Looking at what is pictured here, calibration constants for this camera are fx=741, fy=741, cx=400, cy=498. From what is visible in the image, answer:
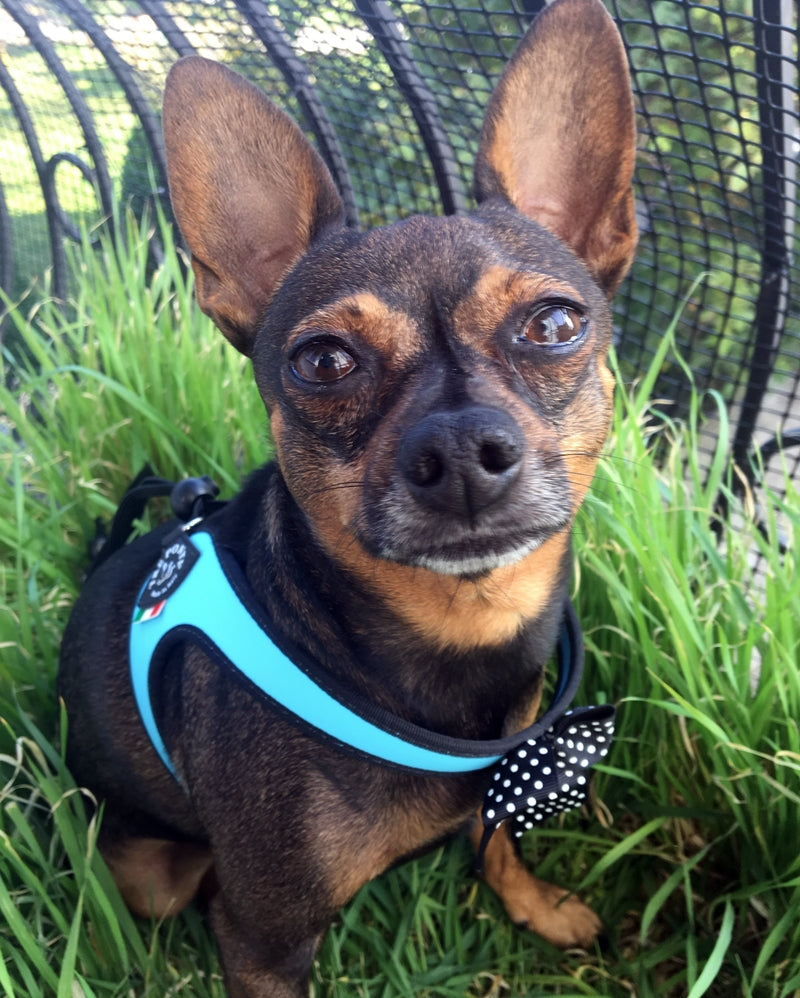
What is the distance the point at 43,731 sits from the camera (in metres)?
2.17

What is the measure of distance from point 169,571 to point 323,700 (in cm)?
52

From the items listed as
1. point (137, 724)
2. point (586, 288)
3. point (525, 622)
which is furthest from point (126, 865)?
point (586, 288)

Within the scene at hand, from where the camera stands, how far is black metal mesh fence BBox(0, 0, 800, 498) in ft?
6.76

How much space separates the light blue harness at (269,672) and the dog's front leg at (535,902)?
372 mm

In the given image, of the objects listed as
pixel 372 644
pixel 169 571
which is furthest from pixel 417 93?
pixel 372 644

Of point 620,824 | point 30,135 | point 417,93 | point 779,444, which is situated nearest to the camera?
point 620,824

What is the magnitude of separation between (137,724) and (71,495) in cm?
121

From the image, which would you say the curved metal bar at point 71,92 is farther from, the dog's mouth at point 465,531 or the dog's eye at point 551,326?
the dog's mouth at point 465,531

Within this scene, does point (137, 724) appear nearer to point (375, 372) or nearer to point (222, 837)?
point (222, 837)

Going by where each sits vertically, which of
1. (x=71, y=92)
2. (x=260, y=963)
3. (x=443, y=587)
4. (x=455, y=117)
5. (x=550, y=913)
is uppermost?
(x=71, y=92)

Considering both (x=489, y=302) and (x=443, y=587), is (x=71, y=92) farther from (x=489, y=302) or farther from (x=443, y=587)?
(x=443, y=587)

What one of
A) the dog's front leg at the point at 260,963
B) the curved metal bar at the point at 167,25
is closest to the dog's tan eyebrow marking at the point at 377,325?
the dog's front leg at the point at 260,963

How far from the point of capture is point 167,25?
2934 mm

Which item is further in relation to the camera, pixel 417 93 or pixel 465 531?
pixel 417 93
